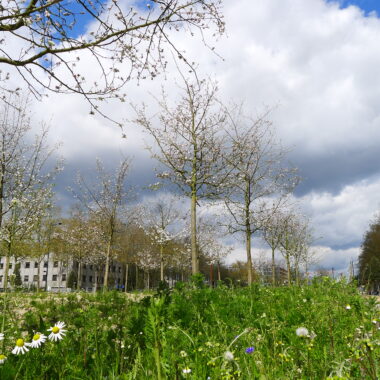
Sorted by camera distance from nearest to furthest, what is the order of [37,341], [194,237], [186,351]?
1. [37,341]
2. [186,351]
3. [194,237]

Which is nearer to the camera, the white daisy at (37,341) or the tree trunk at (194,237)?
the white daisy at (37,341)

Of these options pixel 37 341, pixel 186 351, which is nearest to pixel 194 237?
pixel 186 351

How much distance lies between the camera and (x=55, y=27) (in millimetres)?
4965

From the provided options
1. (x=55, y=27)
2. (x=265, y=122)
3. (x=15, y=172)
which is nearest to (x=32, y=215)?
(x=15, y=172)

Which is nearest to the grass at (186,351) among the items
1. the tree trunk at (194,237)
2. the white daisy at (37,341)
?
the white daisy at (37,341)

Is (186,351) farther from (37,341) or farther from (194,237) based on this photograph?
(194,237)

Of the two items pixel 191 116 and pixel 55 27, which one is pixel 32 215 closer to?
pixel 191 116

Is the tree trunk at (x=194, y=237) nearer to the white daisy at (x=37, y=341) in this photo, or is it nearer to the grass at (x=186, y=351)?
the grass at (x=186, y=351)

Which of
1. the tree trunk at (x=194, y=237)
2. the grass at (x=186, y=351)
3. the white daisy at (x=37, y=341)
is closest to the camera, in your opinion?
the grass at (x=186, y=351)

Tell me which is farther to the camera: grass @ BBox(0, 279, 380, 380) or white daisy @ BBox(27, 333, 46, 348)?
white daisy @ BBox(27, 333, 46, 348)

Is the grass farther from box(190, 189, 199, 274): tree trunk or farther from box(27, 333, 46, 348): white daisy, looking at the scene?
box(190, 189, 199, 274): tree trunk

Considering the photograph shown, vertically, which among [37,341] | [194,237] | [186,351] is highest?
[194,237]

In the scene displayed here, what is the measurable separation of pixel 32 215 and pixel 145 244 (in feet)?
87.4

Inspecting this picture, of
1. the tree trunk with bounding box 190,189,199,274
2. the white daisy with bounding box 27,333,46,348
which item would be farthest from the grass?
the tree trunk with bounding box 190,189,199,274
